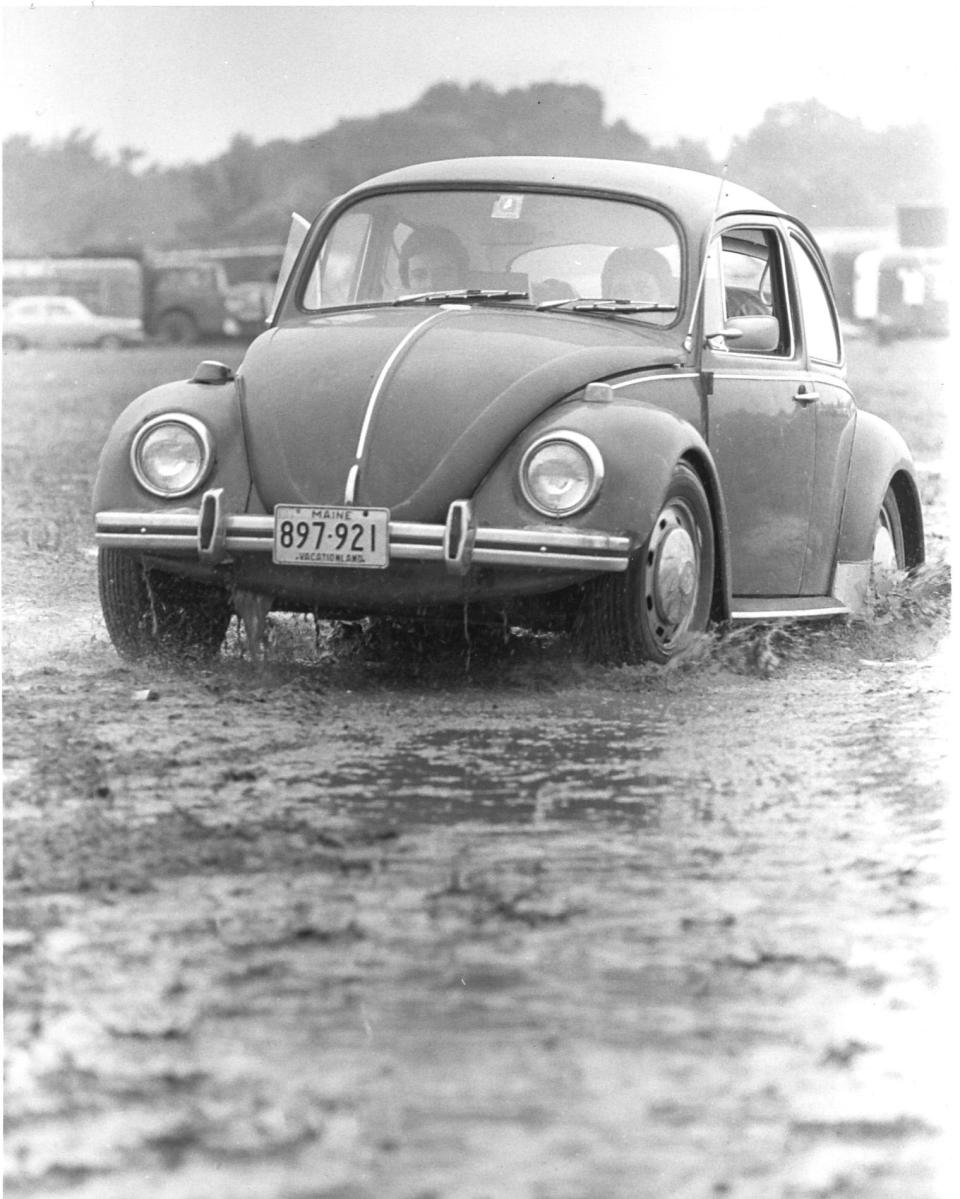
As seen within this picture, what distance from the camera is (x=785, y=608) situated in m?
8.02

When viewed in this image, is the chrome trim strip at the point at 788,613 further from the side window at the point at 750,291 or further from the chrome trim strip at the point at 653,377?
the side window at the point at 750,291

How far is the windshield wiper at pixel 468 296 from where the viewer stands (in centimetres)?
768

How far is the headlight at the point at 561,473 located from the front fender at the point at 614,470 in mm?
26

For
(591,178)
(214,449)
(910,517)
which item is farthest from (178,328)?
(214,449)

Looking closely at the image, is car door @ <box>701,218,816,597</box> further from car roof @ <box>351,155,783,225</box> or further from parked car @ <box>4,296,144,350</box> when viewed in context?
parked car @ <box>4,296,144,350</box>

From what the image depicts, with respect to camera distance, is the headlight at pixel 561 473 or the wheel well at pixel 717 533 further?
the wheel well at pixel 717 533

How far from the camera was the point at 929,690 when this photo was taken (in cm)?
729

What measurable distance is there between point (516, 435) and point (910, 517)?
125 inches

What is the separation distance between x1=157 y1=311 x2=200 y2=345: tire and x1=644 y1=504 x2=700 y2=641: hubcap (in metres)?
39.6

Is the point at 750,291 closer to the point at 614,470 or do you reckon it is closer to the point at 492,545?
the point at 614,470

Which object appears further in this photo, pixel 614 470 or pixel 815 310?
pixel 815 310

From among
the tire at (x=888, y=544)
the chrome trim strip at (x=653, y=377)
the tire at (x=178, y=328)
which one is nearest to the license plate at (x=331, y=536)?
the chrome trim strip at (x=653, y=377)

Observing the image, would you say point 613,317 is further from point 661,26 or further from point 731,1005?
point 731,1005

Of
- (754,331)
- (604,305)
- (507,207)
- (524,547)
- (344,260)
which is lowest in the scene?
(524,547)
